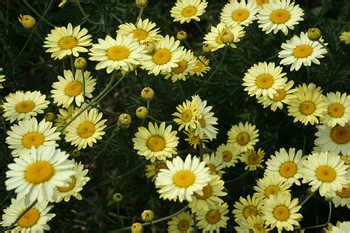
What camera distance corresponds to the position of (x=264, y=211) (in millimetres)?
3221

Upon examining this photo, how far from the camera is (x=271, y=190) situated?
3324mm

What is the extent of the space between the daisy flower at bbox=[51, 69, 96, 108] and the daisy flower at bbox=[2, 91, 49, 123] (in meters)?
0.10

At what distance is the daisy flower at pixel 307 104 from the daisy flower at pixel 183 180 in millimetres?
748

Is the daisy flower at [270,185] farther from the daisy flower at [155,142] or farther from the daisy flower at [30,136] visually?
the daisy flower at [30,136]

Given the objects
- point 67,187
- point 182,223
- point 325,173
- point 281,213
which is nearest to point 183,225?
point 182,223

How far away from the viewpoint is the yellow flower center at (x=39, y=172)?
285 cm

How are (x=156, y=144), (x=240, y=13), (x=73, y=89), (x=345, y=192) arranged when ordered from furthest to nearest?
1. (x=240, y=13)
2. (x=73, y=89)
3. (x=156, y=144)
4. (x=345, y=192)

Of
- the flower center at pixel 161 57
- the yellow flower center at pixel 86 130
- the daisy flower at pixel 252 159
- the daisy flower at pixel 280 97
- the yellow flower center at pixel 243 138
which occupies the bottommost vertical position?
the daisy flower at pixel 252 159

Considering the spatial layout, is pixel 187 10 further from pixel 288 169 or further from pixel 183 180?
pixel 183 180

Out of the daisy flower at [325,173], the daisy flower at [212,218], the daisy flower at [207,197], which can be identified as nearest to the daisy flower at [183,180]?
the daisy flower at [207,197]

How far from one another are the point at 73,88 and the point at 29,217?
0.85 meters

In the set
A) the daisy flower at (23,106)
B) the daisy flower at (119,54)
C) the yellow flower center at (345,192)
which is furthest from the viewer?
the daisy flower at (23,106)

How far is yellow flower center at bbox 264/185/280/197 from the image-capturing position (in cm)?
332

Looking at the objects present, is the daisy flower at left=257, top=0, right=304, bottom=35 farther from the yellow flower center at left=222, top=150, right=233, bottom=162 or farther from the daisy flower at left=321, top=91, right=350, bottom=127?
the yellow flower center at left=222, top=150, right=233, bottom=162
